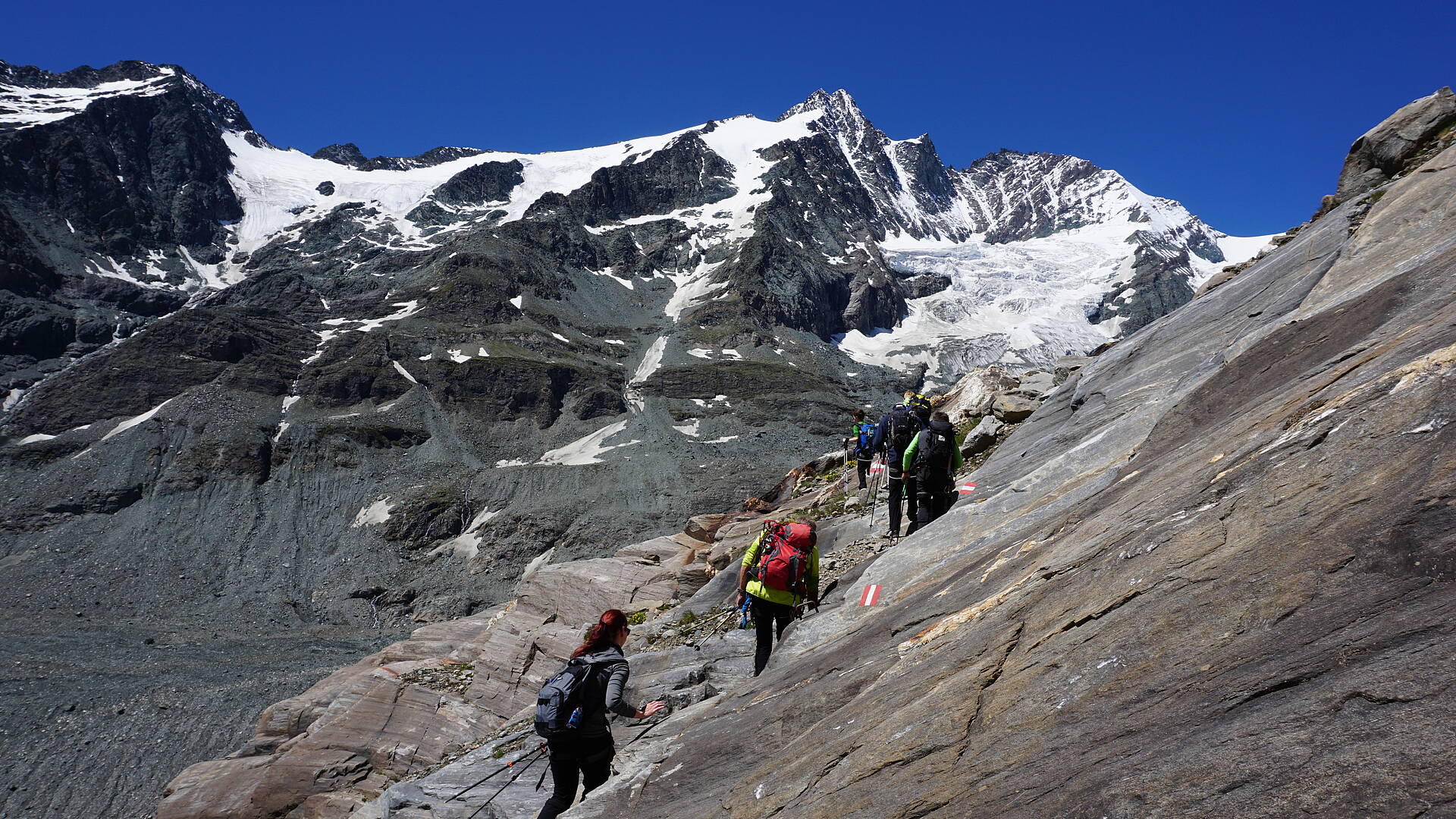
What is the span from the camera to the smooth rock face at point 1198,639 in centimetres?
384

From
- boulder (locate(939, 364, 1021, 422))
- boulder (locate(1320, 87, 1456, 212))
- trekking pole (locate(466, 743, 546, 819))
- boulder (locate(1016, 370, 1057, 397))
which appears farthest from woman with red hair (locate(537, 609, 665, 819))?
boulder (locate(1320, 87, 1456, 212))

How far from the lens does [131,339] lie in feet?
381

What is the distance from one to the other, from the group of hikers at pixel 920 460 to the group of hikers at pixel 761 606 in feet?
0.05

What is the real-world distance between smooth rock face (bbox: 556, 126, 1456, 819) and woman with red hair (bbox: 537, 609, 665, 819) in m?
0.35

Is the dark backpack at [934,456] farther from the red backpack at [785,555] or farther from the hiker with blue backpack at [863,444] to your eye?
the hiker with blue backpack at [863,444]

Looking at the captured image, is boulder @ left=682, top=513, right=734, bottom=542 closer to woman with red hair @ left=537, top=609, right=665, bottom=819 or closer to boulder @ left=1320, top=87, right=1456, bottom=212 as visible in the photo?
boulder @ left=1320, top=87, right=1456, bottom=212

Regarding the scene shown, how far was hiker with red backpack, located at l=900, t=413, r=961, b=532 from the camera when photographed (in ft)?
45.7

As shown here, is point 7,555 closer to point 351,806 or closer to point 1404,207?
point 351,806

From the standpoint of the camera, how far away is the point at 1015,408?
23.2 m

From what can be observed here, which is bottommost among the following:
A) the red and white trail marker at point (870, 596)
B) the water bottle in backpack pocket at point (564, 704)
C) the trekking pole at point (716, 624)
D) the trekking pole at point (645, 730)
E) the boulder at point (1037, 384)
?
the trekking pole at point (645, 730)

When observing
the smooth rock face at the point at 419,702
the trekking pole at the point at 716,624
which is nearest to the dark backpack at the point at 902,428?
the smooth rock face at the point at 419,702

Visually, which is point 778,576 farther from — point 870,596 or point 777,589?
point 870,596

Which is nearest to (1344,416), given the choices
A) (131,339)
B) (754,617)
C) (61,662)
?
(754,617)

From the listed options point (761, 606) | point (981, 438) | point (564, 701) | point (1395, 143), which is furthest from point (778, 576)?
point (1395, 143)
